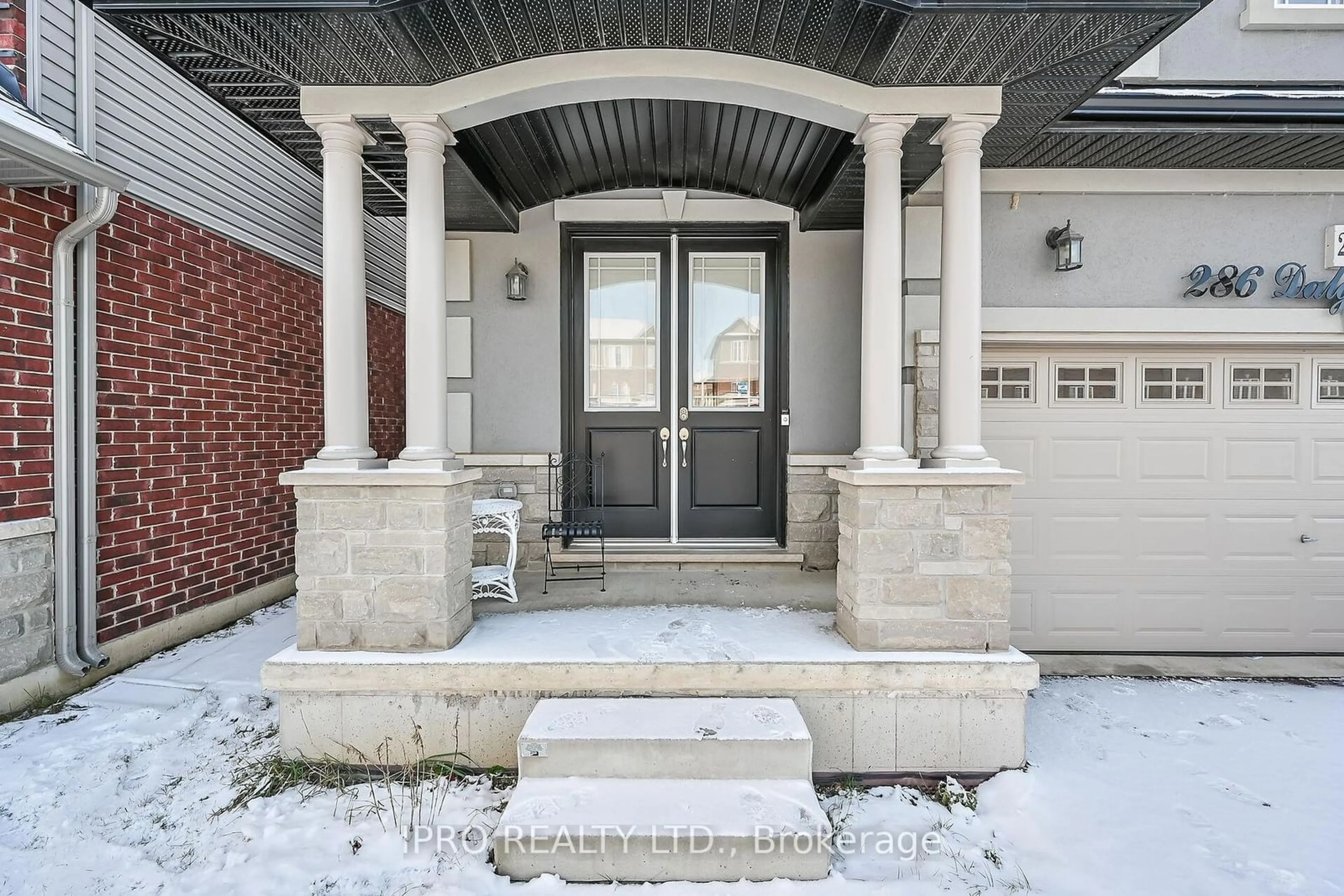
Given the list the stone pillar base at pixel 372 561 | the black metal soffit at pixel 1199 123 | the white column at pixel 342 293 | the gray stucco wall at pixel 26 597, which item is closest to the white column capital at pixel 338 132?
the white column at pixel 342 293

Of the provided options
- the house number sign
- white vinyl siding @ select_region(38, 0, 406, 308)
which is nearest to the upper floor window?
the house number sign

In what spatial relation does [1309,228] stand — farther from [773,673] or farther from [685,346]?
→ [773,673]

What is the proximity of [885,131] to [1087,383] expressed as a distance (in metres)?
2.35

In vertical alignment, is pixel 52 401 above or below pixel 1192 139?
below

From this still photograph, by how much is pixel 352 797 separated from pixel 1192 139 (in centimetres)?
522

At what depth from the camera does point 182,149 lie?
364 cm

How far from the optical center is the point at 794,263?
4242 millimetres

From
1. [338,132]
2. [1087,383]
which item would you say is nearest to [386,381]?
[338,132]

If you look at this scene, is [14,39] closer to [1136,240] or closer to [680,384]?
[680,384]

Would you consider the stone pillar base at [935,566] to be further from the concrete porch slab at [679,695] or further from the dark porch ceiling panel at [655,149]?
the dark porch ceiling panel at [655,149]

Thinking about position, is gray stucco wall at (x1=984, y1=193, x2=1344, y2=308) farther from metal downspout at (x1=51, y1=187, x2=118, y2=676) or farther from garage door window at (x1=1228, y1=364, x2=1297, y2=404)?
metal downspout at (x1=51, y1=187, x2=118, y2=676)

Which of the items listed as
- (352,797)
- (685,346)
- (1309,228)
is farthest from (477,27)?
(1309,228)

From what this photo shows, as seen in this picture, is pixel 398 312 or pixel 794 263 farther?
pixel 398 312

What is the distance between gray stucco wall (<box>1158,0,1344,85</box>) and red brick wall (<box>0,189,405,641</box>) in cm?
586
